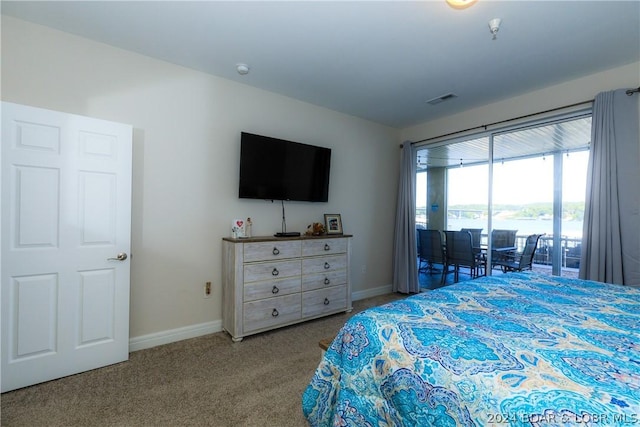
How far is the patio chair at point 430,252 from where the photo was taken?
421 cm

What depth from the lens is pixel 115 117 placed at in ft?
7.90

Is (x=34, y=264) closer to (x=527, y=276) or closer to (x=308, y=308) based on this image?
(x=308, y=308)

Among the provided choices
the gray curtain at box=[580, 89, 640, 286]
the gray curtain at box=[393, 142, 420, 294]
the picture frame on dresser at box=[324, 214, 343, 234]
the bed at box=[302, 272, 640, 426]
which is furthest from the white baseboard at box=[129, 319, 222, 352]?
the gray curtain at box=[580, 89, 640, 286]

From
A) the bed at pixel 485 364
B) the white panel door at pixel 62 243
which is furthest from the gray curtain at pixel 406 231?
the white panel door at pixel 62 243

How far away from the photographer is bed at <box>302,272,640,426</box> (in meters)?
0.74

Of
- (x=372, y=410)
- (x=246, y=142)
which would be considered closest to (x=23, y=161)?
(x=246, y=142)

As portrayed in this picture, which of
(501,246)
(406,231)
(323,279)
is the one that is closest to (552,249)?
(501,246)

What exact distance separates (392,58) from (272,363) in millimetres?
2822

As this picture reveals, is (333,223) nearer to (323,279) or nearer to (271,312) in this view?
(323,279)

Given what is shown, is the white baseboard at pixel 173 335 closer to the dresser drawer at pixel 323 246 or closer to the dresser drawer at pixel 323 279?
the dresser drawer at pixel 323 279

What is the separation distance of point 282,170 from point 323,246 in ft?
3.27

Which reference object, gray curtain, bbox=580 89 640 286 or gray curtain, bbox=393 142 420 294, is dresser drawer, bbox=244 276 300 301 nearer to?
gray curtain, bbox=393 142 420 294

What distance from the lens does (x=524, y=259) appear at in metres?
3.56

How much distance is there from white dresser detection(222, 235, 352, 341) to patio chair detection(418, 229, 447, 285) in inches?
60.2
